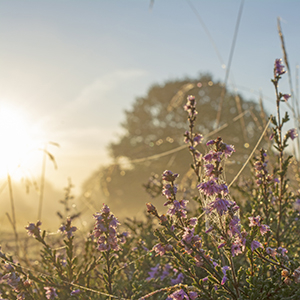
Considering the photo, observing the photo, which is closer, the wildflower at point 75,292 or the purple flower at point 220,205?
the purple flower at point 220,205

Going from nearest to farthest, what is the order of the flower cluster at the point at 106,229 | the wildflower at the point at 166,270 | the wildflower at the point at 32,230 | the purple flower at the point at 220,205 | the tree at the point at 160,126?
the purple flower at the point at 220,205 < the flower cluster at the point at 106,229 < the wildflower at the point at 32,230 < the wildflower at the point at 166,270 < the tree at the point at 160,126

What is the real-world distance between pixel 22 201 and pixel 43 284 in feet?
146

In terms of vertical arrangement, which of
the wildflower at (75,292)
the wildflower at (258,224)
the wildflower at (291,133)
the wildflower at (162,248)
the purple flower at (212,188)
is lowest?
the wildflower at (75,292)

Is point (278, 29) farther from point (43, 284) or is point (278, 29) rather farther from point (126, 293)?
point (43, 284)

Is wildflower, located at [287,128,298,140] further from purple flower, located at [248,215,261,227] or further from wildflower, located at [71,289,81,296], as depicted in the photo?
wildflower, located at [71,289,81,296]

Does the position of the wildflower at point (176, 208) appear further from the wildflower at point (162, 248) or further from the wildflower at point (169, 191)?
the wildflower at point (162, 248)

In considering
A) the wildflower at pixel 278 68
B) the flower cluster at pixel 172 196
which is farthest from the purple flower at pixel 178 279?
the wildflower at pixel 278 68

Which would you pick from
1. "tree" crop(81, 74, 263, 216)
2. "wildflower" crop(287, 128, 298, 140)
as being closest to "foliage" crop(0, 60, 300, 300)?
"wildflower" crop(287, 128, 298, 140)

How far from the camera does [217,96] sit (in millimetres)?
34094

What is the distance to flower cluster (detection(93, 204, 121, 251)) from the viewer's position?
193 centimetres

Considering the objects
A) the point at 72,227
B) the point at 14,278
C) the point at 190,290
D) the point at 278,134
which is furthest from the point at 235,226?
the point at 14,278

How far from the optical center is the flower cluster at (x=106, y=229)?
1.93 metres

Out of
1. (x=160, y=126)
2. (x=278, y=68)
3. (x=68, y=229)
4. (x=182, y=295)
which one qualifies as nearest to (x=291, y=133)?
(x=278, y=68)

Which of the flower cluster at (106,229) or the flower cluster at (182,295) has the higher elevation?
the flower cluster at (106,229)
